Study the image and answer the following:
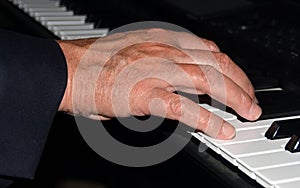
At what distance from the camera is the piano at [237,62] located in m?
1.01

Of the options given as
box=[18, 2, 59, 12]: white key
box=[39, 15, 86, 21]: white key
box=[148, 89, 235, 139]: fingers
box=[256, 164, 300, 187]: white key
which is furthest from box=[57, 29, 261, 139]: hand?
box=[18, 2, 59, 12]: white key

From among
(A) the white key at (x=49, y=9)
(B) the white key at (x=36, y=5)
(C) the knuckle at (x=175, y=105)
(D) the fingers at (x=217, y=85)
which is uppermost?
(D) the fingers at (x=217, y=85)

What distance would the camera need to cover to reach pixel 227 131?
104 cm

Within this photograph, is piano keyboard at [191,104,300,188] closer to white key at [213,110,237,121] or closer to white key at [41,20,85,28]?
white key at [213,110,237,121]

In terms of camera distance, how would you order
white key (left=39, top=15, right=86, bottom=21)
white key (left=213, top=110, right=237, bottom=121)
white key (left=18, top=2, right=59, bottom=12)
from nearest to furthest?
1. white key (left=213, top=110, right=237, bottom=121)
2. white key (left=39, top=15, right=86, bottom=21)
3. white key (left=18, top=2, right=59, bottom=12)

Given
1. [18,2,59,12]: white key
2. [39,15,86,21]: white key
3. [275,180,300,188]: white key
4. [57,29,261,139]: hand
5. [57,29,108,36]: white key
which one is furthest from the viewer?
[18,2,59,12]: white key

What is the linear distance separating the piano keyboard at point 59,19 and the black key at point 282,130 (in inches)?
25.7

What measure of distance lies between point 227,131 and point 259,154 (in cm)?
6

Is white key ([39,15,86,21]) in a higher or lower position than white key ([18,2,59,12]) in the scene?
higher

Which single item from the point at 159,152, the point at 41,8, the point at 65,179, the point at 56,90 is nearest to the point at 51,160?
the point at 65,179

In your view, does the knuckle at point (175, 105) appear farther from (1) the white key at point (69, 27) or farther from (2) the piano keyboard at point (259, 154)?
(1) the white key at point (69, 27)

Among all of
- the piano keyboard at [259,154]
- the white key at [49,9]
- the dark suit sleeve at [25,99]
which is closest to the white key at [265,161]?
the piano keyboard at [259,154]

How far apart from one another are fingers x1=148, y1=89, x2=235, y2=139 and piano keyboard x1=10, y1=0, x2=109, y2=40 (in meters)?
0.64

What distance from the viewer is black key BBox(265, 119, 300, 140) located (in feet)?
3.53
